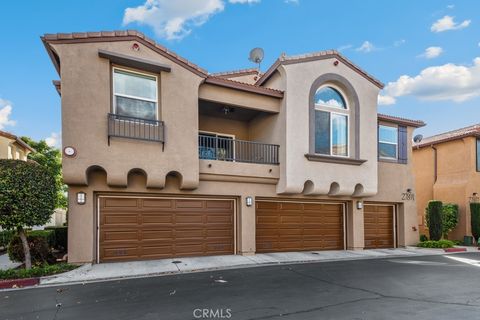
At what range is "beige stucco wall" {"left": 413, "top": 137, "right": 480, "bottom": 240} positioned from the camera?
18.5m

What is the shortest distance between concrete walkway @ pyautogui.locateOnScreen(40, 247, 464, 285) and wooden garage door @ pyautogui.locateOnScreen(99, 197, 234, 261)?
47cm

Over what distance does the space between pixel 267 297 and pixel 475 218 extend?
53.8 ft

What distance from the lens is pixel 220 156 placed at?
13633 mm

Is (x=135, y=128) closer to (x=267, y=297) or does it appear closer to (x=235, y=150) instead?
(x=235, y=150)

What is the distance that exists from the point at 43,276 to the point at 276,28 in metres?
13.5

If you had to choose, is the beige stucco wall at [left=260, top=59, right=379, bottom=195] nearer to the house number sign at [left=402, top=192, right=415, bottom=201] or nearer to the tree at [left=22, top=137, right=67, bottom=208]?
the house number sign at [left=402, top=192, right=415, bottom=201]

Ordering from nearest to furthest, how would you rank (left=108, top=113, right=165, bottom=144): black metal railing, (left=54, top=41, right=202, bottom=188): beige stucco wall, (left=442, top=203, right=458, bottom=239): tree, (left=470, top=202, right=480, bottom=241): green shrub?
(left=54, top=41, right=202, bottom=188): beige stucco wall < (left=108, top=113, right=165, bottom=144): black metal railing < (left=470, top=202, right=480, bottom=241): green shrub < (left=442, top=203, right=458, bottom=239): tree

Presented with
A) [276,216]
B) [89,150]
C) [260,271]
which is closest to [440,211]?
[276,216]

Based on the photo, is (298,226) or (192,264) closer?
(192,264)

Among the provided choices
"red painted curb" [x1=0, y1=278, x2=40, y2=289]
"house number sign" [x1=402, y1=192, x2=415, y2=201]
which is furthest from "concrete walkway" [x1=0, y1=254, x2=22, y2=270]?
"house number sign" [x1=402, y1=192, x2=415, y2=201]

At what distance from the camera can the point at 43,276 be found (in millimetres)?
8453

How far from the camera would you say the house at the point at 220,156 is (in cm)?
1007

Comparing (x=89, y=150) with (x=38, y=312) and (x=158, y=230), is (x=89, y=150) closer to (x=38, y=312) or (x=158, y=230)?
(x=158, y=230)

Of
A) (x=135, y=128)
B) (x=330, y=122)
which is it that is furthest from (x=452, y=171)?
(x=135, y=128)
